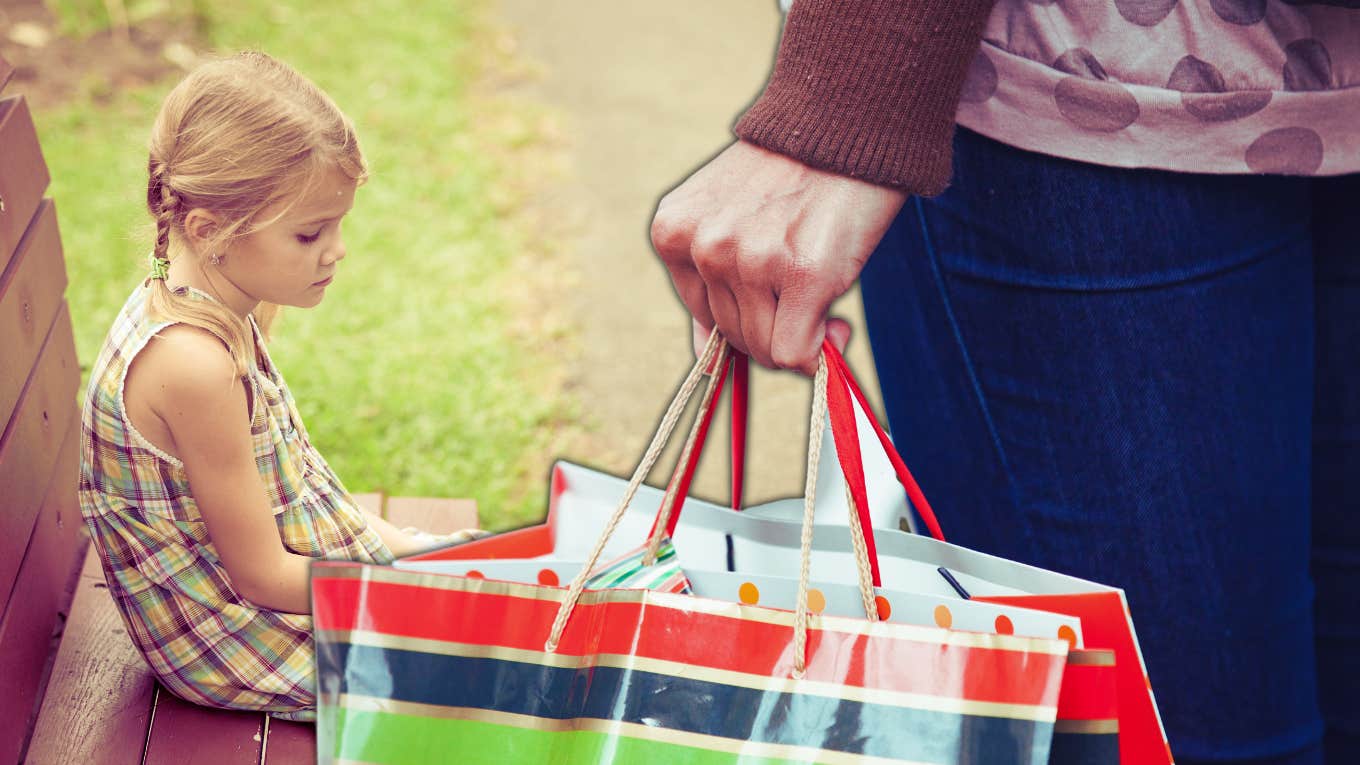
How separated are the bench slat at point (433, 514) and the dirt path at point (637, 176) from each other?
135 cm

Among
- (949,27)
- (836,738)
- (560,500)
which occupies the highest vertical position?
(949,27)

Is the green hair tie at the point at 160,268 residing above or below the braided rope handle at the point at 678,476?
above

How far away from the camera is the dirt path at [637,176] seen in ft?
13.5

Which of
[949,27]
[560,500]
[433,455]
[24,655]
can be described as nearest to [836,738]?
[560,500]

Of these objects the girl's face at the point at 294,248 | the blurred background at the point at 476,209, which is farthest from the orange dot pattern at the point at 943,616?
the blurred background at the point at 476,209

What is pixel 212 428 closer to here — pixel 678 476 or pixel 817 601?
pixel 678 476

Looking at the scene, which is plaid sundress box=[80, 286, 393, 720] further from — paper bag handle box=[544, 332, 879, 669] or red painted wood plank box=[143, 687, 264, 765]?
paper bag handle box=[544, 332, 879, 669]

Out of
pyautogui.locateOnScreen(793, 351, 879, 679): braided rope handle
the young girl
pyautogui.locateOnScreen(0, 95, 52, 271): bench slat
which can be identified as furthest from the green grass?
pyautogui.locateOnScreen(793, 351, 879, 679): braided rope handle

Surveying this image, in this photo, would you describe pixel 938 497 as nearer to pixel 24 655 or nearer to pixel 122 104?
pixel 24 655

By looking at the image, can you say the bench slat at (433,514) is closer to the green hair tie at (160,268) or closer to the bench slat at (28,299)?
the bench slat at (28,299)

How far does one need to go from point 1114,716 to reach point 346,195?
102 centimetres

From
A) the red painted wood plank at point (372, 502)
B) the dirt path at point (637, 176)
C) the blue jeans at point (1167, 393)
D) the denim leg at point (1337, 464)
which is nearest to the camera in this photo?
the blue jeans at point (1167, 393)

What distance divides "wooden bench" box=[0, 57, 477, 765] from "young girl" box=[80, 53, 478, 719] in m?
0.06

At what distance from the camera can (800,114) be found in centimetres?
129
